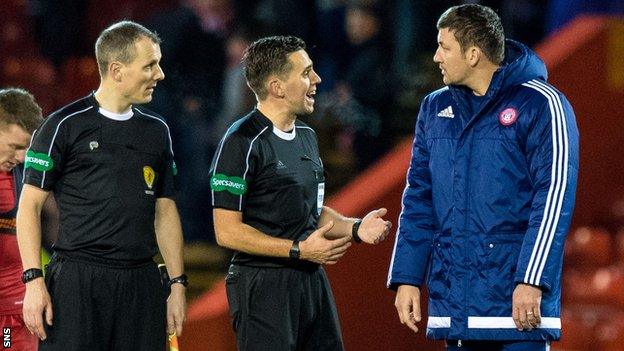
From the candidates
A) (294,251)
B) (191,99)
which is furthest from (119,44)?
(191,99)

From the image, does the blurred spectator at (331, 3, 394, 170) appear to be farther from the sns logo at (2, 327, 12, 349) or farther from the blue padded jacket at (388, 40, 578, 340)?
the blue padded jacket at (388, 40, 578, 340)

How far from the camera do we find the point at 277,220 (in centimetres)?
552

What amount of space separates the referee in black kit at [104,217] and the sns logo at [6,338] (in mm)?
629

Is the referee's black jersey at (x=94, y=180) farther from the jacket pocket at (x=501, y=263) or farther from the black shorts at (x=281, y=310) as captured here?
the jacket pocket at (x=501, y=263)

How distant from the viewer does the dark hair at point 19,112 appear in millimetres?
5785

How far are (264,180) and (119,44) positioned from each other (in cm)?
81

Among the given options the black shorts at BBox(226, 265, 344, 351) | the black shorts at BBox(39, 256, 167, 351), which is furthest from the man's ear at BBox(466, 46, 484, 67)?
the black shorts at BBox(39, 256, 167, 351)

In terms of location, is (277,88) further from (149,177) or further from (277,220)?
(149,177)

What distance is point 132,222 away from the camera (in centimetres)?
529

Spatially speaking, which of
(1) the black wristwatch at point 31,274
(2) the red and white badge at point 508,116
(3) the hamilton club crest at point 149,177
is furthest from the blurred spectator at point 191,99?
(2) the red and white badge at point 508,116

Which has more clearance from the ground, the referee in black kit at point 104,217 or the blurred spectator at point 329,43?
the blurred spectator at point 329,43

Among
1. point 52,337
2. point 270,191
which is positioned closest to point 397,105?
point 270,191

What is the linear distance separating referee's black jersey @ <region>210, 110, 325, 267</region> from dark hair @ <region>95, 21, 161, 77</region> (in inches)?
20.9

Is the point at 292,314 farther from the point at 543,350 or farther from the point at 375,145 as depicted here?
the point at 375,145
